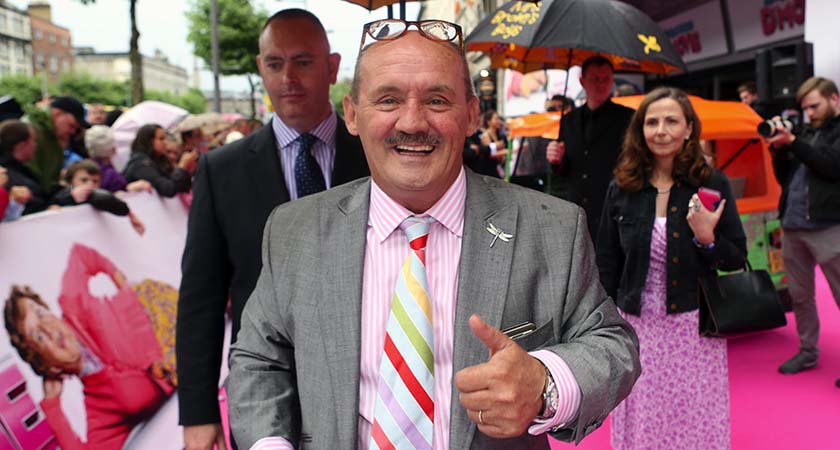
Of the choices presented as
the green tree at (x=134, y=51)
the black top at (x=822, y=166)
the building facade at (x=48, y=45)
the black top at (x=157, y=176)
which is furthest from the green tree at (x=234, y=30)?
the building facade at (x=48, y=45)

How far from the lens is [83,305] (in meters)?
3.47

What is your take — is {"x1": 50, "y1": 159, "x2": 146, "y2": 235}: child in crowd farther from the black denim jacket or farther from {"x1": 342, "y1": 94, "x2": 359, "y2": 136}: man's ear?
the black denim jacket

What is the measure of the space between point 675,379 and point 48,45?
106 meters

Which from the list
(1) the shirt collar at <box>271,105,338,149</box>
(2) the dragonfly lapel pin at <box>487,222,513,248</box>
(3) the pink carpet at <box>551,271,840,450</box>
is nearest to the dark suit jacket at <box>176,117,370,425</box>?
(1) the shirt collar at <box>271,105,338,149</box>

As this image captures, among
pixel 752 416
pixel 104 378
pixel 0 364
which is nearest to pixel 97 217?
pixel 104 378

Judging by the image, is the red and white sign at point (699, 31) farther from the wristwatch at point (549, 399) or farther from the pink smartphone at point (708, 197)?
the wristwatch at point (549, 399)

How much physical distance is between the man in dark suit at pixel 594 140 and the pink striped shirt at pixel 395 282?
3.52 m

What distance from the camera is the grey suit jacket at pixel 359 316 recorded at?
4.51 ft

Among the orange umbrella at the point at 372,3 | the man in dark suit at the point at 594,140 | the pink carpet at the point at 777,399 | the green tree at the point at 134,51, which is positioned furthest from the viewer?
the green tree at the point at 134,51

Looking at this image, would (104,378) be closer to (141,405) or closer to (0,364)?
(141,405)

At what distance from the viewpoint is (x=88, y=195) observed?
382cm

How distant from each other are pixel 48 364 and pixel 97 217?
3.63 feet

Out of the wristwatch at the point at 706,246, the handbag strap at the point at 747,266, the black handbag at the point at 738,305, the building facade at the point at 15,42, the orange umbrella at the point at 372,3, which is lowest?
the black handbag at the point at 738,305

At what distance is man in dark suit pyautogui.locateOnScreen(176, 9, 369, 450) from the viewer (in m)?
2.16
